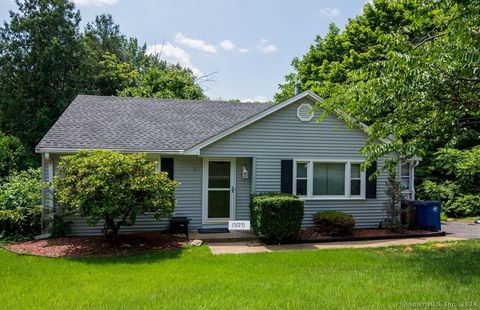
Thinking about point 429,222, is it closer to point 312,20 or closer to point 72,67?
A: point 312,20

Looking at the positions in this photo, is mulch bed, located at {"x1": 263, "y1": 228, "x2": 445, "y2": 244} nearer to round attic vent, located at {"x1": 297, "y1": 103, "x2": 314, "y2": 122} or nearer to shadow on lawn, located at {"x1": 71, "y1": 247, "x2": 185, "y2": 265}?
shadow on lawn, located at {"x1": 71, "y1": 247, "x2": 185, "y2": 265}

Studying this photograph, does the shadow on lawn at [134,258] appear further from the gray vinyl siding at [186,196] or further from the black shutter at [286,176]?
the black shutter at [286,176]

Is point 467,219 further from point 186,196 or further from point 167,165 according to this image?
point 167,165

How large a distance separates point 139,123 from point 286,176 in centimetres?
527

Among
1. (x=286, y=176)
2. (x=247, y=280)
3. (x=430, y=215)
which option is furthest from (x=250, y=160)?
(x=430, y=215)

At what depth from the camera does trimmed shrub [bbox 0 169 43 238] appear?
956 centimetres

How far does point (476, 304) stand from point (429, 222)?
702 cm

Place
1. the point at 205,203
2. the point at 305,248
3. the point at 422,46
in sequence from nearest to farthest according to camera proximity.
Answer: the point at 422,46 → the point at 305,248 → the point at 205,203

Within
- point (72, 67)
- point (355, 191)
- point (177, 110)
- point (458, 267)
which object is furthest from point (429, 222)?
point (72, 67)

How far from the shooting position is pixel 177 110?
13828 mm

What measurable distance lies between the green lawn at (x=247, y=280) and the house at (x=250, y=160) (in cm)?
250

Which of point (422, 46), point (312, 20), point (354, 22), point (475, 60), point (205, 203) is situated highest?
point (354, 22)

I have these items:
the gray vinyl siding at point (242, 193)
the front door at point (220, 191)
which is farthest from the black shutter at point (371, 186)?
the front door at point (220, 191)

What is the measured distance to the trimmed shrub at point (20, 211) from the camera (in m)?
9.56
